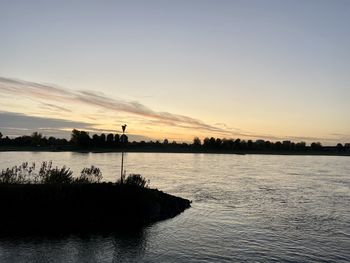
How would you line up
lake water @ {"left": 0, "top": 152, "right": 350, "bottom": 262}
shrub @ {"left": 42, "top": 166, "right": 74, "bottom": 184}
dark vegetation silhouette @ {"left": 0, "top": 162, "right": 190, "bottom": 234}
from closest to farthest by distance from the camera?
1. lake water @ {"left": 0, "top": 152, "right": 350, "bottom": 262}
2. dark vegetation silhouette @ {"left": 0, "top": 162, "right": 190, "bottom": 234}
3. shrub @ {"left": 42, "top": 166, "right": 74, "bottom": 184}

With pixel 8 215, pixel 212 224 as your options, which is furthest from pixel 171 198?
pixel 8 215

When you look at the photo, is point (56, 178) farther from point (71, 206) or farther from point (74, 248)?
point (74, 248)

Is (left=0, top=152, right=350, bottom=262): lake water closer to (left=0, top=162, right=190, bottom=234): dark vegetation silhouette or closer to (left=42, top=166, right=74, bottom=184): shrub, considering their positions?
(left=0, top=162, right=190, bottom=234): dark vegetation silhouette

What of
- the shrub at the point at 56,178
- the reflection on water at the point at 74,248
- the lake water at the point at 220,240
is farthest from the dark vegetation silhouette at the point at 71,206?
the lake water at the point at 220,240

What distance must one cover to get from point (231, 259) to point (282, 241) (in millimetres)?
5495

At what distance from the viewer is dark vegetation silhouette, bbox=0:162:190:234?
2672 cm

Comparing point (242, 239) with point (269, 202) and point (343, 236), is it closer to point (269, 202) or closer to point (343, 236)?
point (343, 236)

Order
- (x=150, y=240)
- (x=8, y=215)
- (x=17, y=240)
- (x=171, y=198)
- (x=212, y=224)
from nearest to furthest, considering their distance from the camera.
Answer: (x=17, y=240) < (x=150, y=240) < (x=8, y=215) < (x=212, y=224) < (x=171, y=198)

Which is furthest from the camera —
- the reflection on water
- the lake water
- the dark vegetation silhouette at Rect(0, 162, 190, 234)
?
the dark vegetation silhouette at Rect(0, 162, 190, 234)

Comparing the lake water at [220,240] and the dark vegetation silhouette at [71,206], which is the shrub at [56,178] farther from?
the lake water at [220,240]

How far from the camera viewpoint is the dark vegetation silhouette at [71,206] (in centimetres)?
2672

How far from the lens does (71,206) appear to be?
28.8 metres

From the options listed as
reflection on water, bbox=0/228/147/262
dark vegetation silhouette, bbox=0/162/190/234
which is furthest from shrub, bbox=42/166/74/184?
reflection on water, bbox=0/228/147/262

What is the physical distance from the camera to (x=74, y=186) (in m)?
30.1
